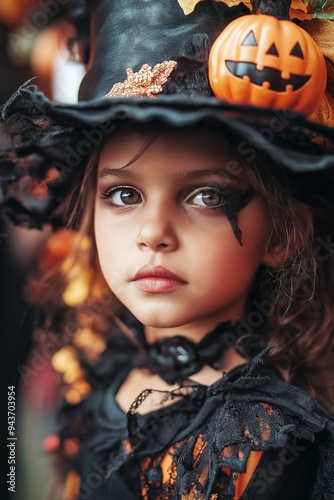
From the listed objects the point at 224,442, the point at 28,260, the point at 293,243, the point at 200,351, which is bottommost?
the point at 28,260

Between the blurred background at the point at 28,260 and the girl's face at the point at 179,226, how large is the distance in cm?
56

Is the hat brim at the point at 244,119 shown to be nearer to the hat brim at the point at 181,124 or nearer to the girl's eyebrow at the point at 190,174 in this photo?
the hat brim at the point at 181,124

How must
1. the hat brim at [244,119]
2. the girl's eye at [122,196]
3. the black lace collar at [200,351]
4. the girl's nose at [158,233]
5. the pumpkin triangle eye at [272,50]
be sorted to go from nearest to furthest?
1. the hat brim at [244,119]
2. the pumpkin triangle eye at [272,50]
3. the girl's nose at [158,233]
4. the girl's eye at [122,196]
5. the black lace collar at [200,351]

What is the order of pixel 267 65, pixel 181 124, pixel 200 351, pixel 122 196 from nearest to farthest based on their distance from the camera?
pixel 181 124 → pixel 267 65 → pixel 122 196 → pixel 200 351

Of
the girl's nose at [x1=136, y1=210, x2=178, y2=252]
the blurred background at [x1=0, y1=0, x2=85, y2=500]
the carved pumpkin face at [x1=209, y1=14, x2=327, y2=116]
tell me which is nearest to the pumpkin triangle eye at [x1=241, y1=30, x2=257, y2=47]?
the carved pumpkin face at [x1=209, y1=14, x2=327, y2=116]

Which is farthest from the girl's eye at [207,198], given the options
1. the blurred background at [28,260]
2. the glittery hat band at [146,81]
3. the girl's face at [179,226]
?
the blurred background at [28,260]

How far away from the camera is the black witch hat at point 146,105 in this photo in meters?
0.94

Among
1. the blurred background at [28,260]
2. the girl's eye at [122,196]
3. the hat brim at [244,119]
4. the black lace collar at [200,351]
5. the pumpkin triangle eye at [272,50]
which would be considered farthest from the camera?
the blurred background at [28,260]

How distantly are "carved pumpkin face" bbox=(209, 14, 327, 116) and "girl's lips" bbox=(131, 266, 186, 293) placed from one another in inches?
14.7

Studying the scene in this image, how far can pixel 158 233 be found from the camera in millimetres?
1146

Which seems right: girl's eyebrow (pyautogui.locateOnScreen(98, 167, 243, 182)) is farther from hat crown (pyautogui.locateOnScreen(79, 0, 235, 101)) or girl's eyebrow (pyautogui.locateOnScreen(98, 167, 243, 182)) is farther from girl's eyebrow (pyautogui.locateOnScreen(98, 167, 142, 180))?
hat crown (pyautogui.locateOnScreen(79, 0, 235, 101))

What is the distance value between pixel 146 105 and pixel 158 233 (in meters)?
0.28

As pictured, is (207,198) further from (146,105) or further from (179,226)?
(146,105)

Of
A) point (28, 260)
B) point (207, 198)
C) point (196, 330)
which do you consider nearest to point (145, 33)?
point (207, 198)
